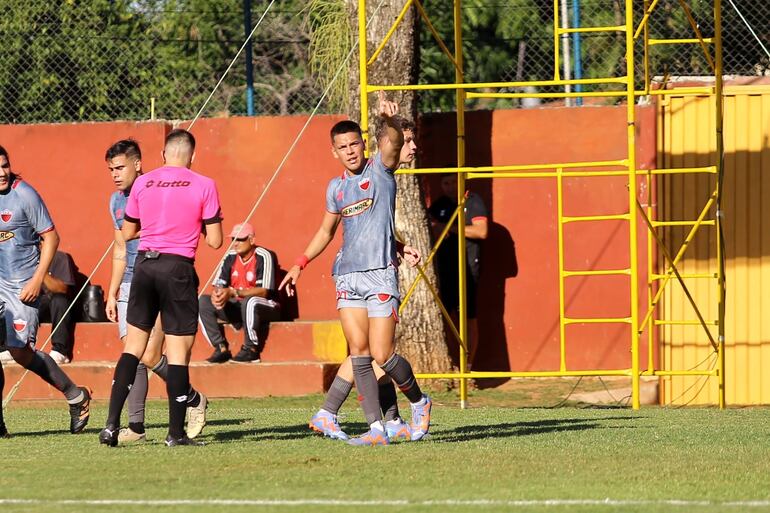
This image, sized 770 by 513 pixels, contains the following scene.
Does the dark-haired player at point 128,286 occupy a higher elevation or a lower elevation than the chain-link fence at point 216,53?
lower

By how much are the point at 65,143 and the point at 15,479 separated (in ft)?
31.5

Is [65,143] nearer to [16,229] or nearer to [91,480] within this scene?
[16,229]

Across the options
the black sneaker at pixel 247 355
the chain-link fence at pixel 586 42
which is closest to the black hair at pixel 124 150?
the black sneaker at pixel 247 355

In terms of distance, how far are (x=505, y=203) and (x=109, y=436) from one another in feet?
25.4

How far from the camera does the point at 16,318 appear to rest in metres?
10.3

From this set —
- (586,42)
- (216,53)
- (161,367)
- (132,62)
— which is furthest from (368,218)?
(216,53)

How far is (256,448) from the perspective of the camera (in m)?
9.04

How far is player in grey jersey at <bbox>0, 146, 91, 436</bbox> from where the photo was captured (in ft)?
33.9

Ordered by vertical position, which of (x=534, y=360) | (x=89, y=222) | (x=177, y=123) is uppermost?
(x=177, y=123)

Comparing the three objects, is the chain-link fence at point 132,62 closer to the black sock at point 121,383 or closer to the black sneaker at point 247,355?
the black sneaker at point 247,355

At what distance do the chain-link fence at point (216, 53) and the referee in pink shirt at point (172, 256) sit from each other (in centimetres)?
785

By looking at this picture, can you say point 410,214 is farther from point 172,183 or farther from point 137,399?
point 172,183

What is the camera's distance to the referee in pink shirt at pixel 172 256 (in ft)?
29.1

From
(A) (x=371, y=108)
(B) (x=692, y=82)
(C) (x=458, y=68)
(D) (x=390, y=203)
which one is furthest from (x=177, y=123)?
(D) (x=390, y=203)
